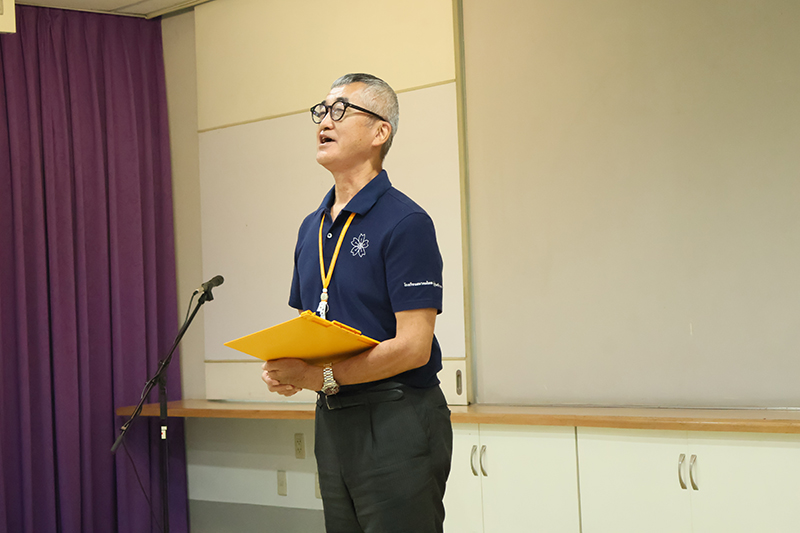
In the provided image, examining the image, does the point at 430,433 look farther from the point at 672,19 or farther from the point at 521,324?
the point at 672,19

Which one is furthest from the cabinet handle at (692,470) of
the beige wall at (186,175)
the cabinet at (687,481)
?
the beige wall at (186,175)

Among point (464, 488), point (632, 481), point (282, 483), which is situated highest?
point (632, 481)

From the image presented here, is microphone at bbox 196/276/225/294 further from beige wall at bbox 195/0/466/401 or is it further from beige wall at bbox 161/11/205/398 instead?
beige wall at bbox 161/11/205/398

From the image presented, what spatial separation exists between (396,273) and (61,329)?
290 cm

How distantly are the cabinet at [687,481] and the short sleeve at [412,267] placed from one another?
1.49 m

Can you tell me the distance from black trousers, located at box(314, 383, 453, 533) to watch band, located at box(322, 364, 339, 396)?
2.1 inches

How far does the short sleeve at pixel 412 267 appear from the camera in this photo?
1.41m

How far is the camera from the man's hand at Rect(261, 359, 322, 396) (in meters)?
1.41

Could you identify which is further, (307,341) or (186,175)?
(186,175)

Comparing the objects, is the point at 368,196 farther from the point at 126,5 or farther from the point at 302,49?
the point at 126,5

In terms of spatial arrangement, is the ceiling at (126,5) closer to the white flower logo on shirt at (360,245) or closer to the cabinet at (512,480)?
the cabinet at (512,480)

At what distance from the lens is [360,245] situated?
4.90 ft

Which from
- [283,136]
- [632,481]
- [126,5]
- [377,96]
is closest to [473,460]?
[632,481]

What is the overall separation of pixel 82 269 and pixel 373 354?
9.56 feet
